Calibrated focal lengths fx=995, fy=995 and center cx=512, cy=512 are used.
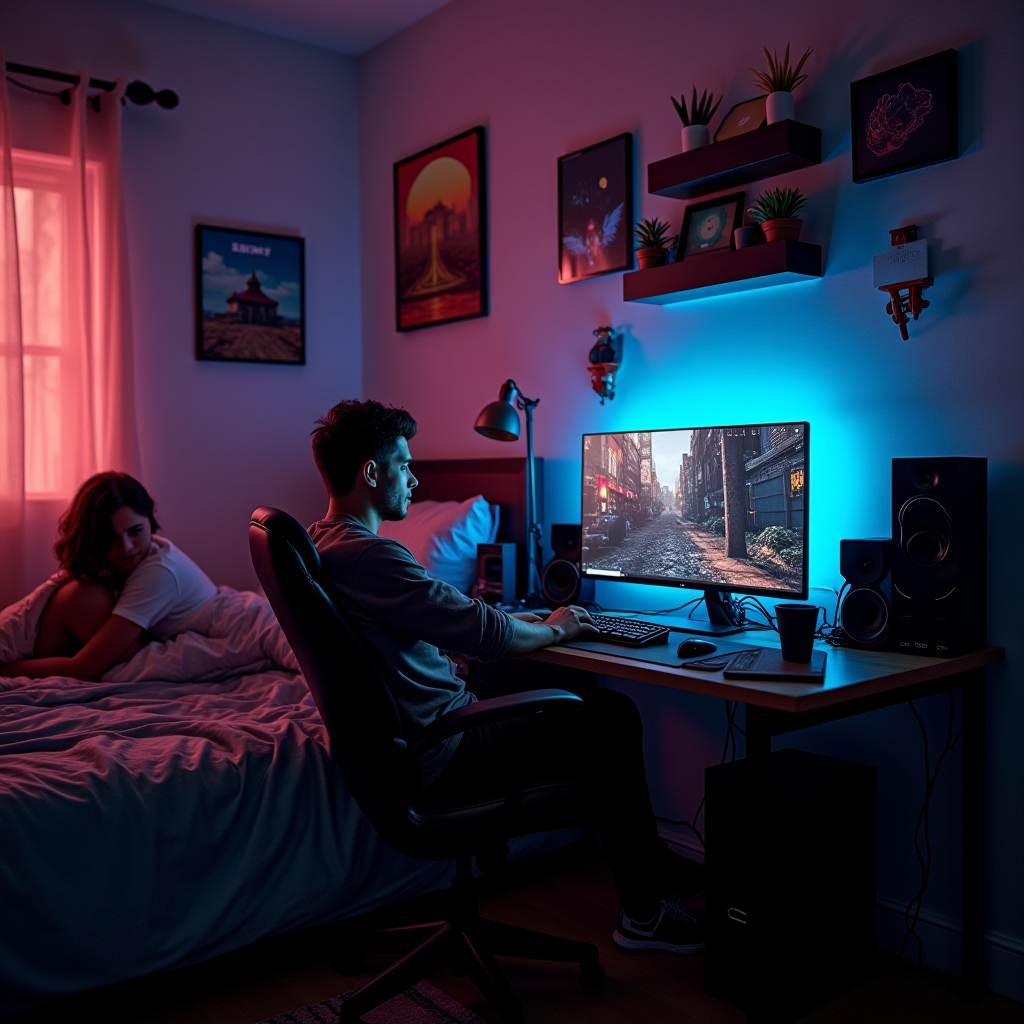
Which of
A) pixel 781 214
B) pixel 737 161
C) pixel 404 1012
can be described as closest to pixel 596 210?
pixel 737 161

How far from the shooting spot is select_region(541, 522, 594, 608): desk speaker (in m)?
2.80

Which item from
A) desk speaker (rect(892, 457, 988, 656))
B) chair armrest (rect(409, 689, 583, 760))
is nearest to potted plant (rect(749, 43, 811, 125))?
desk speaker (rect(892, 457, 988, 656))

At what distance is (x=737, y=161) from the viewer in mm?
2428

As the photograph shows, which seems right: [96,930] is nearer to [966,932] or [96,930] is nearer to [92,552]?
[92,552]

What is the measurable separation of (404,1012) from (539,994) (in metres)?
0.29

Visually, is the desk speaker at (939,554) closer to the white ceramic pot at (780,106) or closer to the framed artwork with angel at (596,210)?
the white ceramic pot at (780,106)

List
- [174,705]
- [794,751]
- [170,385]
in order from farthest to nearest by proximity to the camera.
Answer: [170,385] < [174,705] < [794,751]

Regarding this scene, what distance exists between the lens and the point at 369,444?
2078 millimetres

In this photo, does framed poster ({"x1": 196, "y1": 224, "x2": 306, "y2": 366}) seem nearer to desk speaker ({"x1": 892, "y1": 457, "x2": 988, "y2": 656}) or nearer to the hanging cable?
desk speaker ({"x1": 892, "y1": 457, "x2": 988, "y2": 656})

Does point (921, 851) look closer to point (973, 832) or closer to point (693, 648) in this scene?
point (973, 832)

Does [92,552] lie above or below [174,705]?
above

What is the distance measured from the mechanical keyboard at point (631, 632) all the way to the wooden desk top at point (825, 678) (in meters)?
0.05

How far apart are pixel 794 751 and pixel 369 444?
1.19 m

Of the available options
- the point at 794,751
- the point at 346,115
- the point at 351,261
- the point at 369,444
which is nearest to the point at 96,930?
the point at 369,444
